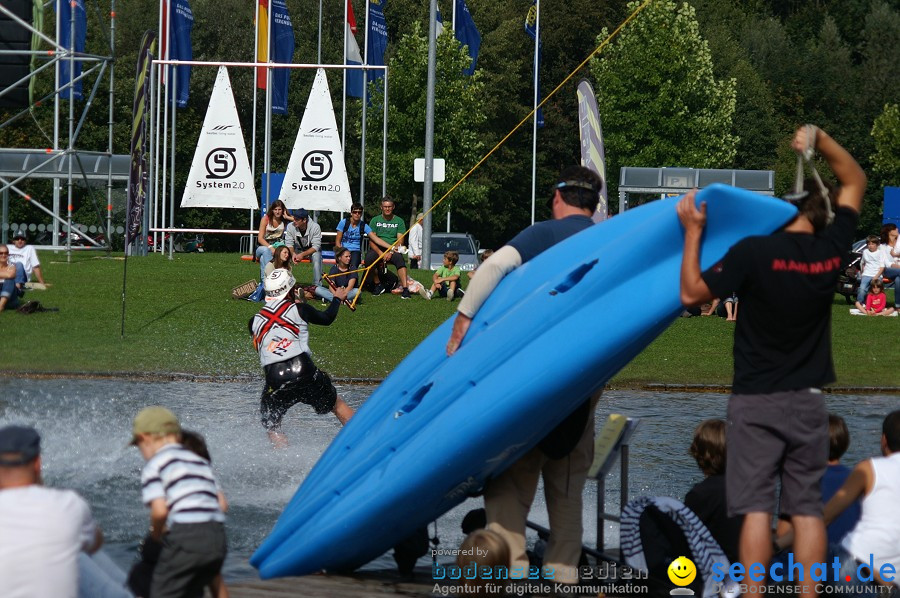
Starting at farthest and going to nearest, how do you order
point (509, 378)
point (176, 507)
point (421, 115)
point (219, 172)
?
point (421, 115) < point (219, 172) < point (509, 378) < point (176, 507)

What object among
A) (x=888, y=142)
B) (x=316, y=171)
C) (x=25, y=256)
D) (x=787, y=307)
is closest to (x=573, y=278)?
(x=787, y=307)

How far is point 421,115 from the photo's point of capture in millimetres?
50781

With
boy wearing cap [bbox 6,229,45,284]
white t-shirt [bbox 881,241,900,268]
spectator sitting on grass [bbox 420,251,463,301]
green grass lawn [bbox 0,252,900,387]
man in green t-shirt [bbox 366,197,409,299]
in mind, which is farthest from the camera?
white t-shirt [bbox 881,241,900,268]

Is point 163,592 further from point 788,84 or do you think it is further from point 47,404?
point 788,84

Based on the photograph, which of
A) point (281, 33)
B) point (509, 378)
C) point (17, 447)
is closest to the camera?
point (17, 447)

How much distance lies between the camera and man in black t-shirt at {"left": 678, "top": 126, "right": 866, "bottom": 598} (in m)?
5.43

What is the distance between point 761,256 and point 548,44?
6472 centimetres

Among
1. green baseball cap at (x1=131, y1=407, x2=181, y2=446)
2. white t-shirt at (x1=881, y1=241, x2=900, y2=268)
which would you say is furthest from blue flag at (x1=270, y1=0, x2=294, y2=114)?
green baseball cap at (x1=131, y1=407, x2=181, y2=446)

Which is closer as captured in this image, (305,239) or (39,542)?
(39,542)

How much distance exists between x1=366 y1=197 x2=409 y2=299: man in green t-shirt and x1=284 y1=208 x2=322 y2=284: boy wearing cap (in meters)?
0.95

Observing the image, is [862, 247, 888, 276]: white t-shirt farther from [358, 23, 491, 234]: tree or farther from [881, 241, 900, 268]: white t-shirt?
[358, 23, 491, 234]: tree

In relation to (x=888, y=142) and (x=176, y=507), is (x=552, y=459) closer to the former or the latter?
(x=176, y=507)

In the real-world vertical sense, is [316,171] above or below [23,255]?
above

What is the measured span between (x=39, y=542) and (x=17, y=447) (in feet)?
1.17
